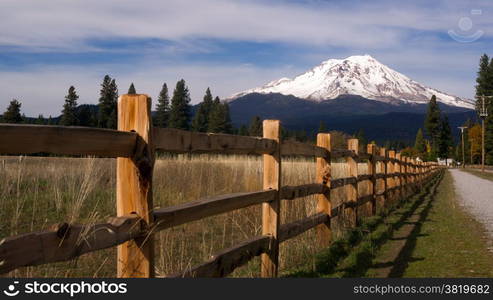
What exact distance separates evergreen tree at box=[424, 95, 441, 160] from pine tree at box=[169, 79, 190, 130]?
46.0 m

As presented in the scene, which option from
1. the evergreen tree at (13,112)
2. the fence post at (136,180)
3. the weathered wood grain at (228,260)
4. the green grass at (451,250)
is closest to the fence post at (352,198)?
the green grass at (451,250)

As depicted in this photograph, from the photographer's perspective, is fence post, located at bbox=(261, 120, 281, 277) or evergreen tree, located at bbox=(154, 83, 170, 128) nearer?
fence post, located at bbox=(261, 120, 281, 277)

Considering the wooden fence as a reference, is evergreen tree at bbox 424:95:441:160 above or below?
above

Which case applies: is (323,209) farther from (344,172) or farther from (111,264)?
(344,172)

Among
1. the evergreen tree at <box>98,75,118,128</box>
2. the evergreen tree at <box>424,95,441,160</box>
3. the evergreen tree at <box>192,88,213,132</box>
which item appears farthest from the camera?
the evergreen tree at <box>424,95,441,160</box>

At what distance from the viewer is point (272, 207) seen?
4.76 m

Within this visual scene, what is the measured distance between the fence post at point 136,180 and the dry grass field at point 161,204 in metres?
0.42

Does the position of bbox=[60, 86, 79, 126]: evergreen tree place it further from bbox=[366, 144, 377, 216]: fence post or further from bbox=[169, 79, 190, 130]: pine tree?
bbox=[366, 144, 377, 216]: fence post

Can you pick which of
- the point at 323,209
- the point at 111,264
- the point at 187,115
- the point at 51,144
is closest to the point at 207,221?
the point at 323,209

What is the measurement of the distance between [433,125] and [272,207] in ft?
337

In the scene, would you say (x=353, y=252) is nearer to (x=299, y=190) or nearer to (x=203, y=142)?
(x=299, y=190)

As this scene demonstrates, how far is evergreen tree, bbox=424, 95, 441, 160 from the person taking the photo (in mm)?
99812

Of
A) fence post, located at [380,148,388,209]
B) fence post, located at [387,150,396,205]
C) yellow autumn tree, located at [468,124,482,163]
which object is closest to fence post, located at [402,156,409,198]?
fence post, located at [387,150,396,205]

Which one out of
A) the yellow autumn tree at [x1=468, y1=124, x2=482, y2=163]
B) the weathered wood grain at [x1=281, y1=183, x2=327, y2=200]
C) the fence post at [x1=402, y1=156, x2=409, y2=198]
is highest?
the yellow autumn tree at [x1=468, y1=124, x2=482, y2=163]
